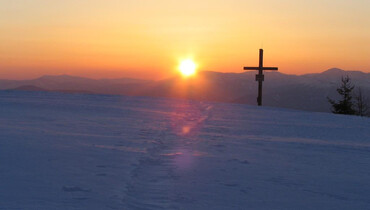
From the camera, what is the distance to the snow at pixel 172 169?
15.5 ft

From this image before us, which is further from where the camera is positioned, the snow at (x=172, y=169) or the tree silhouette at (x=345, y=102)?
the tree silhouette at (x=345, y=102)

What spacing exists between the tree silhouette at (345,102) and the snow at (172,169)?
3622 centimetres

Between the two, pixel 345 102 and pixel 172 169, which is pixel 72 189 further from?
pixel 345 102

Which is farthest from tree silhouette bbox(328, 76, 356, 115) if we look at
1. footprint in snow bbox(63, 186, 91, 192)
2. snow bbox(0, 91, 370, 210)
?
footprint in snow bbox(63, 186, 91, 192)

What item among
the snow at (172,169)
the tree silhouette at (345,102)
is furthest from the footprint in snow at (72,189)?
the tree silhouette at (345,102)

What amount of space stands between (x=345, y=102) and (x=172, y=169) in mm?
43347

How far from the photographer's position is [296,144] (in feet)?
31.9

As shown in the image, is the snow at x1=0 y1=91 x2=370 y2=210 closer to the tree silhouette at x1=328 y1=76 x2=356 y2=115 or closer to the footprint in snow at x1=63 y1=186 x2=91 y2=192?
the footprint in snow at x1=63 y1=186 x2=91 y2=192

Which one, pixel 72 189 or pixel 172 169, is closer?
pixel 72 189

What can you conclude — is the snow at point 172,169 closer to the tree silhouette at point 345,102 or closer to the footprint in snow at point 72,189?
the footprint in snow at point 72,189

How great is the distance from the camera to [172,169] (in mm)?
6289

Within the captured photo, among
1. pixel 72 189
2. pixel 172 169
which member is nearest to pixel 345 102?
pixel 172 169

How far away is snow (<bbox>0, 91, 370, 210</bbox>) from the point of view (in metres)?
4.73

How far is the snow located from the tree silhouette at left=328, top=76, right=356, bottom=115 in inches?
1426
